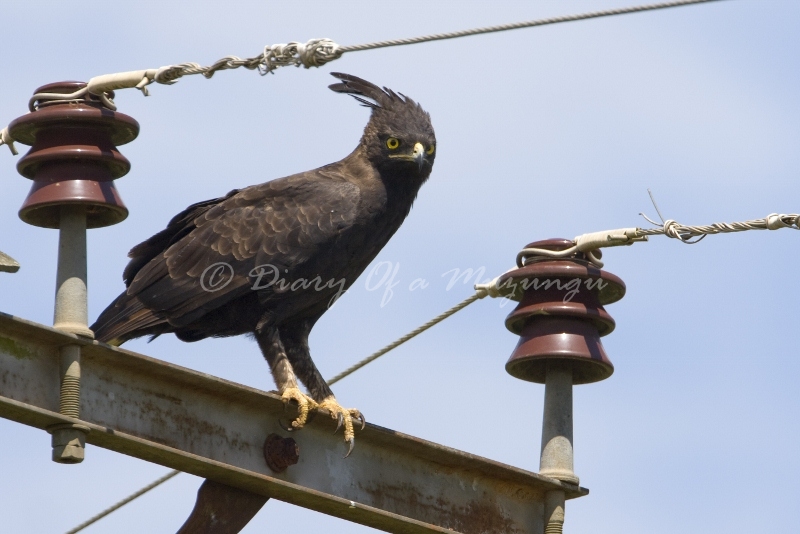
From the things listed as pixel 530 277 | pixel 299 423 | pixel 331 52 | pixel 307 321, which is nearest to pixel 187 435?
pixel 299 423

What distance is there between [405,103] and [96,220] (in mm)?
3152

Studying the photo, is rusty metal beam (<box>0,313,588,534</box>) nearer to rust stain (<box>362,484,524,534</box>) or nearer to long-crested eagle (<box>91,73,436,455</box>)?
rust stain (<box>362,484,524,534</box>)

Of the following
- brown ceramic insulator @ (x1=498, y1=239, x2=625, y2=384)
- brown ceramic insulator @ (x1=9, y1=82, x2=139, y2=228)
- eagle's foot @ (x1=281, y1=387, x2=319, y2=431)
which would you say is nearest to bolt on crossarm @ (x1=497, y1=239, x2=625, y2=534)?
brown ceramic insulator @ (x1=498, y1=239, x2=625, y2=384)

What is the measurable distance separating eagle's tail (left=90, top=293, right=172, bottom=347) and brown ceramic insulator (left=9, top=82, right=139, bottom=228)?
156cm

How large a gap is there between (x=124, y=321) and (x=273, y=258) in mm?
944

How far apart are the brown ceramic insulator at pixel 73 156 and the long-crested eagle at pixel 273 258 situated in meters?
1.66

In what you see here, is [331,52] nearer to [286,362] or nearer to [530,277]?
[530,277]

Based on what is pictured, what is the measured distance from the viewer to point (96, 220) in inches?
225

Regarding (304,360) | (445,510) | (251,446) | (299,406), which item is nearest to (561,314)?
(445,510)

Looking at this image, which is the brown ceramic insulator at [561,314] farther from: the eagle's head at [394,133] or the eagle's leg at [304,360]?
the eagle's head at [394,133]

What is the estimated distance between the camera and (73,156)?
5.59m

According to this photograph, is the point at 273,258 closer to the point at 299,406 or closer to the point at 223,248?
the point at 223,248

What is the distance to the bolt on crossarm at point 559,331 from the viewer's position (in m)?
6.51

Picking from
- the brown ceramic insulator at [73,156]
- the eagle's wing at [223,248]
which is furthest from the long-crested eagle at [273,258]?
the brown ceramic insulator at [73,156]
